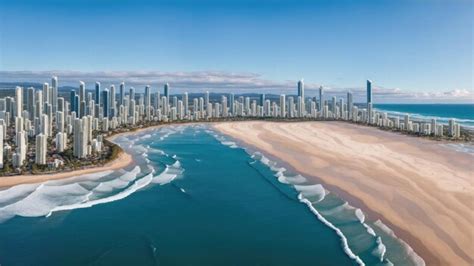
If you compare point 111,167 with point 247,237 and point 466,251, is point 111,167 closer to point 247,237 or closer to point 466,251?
point 247,237

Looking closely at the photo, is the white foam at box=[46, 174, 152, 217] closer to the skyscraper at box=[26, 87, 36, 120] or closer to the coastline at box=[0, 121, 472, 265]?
the coastline at box=[0, 121, 472, 265]

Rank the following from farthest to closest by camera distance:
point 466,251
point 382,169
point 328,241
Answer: point 382,169, point 328,241, point 466,251

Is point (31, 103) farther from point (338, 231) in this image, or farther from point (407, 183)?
point (338, 231)

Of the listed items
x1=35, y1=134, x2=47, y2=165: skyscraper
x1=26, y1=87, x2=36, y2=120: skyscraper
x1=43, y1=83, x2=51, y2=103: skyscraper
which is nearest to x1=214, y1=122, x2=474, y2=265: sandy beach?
x1=35, y1=134, x2=47, y2=165: skyscraper

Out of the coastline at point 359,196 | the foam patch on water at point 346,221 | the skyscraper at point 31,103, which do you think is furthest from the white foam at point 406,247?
the skyscraper at point 31,103

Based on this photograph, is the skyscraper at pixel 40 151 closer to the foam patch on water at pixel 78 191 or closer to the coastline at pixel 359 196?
the coastline at pixel 359 196

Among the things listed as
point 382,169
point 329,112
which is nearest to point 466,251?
point 382,169

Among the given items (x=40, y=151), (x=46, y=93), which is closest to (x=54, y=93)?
(x=46, y=93)
